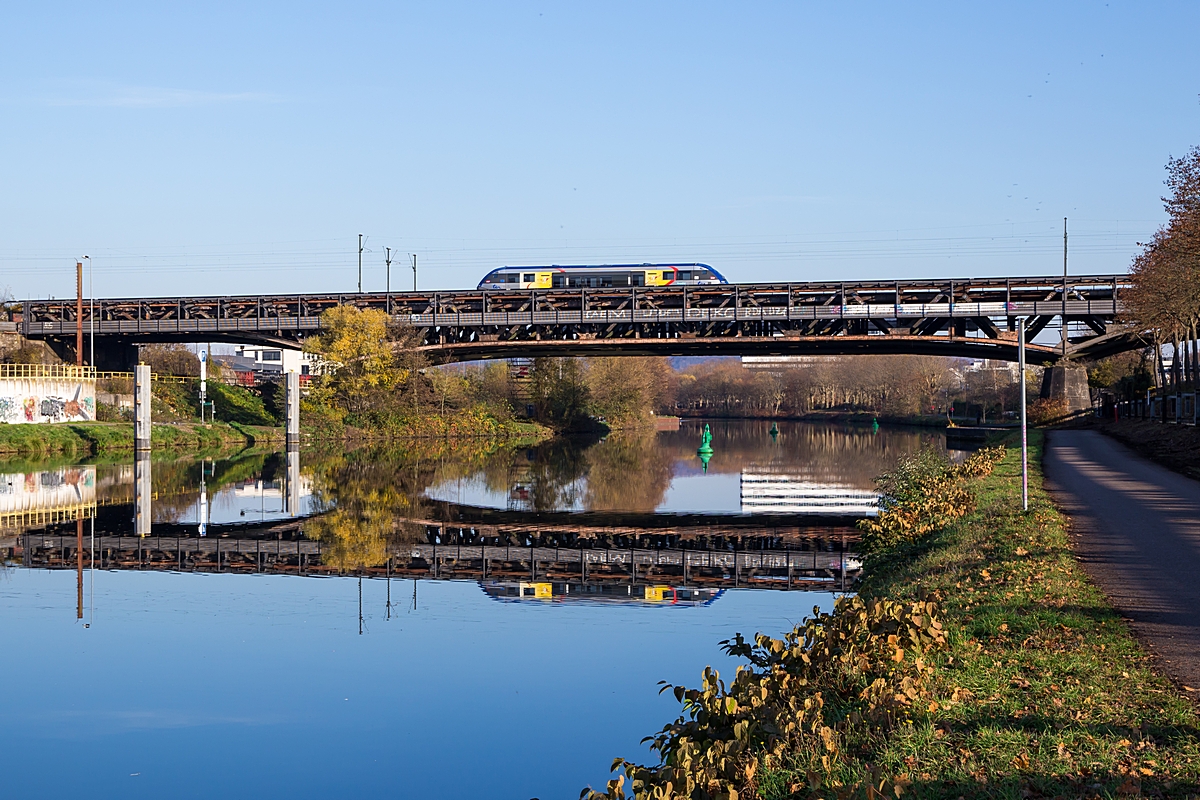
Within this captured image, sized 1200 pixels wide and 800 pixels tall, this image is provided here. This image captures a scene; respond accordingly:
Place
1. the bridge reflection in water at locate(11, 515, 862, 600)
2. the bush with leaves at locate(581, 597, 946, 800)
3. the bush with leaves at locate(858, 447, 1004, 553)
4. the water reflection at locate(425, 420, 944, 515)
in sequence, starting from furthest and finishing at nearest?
the water reflection at locate(425, 420, 944, 515) → the bush with leaves at locate(858, 447, 1004, 553) → the bridge reflection in water at locate(11, 515, 862, 600) → the bush with leaves at locate(581, 597, 946, 800)

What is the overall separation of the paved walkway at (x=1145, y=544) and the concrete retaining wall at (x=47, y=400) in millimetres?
48075

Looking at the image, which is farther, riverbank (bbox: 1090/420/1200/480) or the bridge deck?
the bridge deck

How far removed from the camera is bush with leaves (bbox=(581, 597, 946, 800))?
658 cm

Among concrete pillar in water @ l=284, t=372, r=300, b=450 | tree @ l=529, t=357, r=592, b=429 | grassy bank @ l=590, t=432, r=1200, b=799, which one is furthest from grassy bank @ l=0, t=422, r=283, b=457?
grassy bank @ l=590, t=432, r=1200, b=799

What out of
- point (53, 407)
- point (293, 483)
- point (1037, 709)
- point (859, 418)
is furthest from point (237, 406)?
point (859, 418)

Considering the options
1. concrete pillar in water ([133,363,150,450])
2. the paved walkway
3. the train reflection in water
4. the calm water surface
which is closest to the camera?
the calm water surface

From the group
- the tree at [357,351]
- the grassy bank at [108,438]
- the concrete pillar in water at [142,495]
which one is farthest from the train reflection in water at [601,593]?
the tree at [357,351]

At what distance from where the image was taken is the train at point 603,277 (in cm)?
7756

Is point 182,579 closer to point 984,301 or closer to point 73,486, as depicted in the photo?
point 73,486

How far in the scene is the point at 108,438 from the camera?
5875 cm

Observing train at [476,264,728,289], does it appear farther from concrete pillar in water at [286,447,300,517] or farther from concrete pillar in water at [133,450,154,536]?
concrete pillar in water at [133,450,154,536]

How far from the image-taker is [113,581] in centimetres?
1914

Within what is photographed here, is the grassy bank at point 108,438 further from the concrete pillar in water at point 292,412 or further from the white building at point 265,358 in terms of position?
the white building at point 265,358

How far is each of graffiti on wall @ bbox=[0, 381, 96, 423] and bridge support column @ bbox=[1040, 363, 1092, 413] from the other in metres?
55.7
